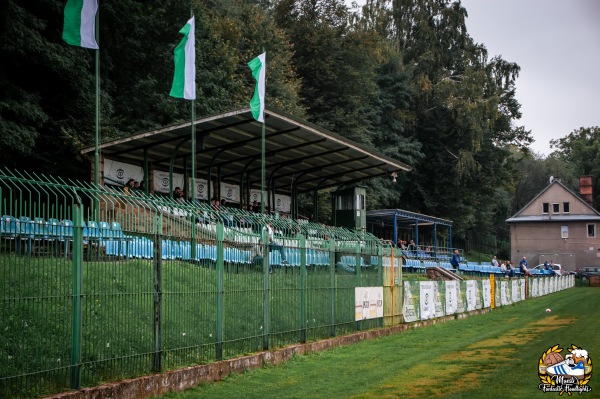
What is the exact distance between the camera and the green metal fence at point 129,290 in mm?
9414

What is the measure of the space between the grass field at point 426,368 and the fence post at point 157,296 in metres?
0.62

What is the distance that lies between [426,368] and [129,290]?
5.93 metres

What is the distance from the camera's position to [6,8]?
1268 inches

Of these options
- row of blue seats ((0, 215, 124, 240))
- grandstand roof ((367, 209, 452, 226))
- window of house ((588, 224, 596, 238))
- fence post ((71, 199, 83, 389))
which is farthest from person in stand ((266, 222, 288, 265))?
window of house ((588, 224, 596, 238))

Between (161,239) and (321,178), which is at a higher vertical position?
(321,178)

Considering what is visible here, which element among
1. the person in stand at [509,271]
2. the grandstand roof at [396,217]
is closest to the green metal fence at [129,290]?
the person in stand at [509,271]

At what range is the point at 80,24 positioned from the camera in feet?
73.0

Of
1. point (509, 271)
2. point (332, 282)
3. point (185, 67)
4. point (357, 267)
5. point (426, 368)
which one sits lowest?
point (426, 368)

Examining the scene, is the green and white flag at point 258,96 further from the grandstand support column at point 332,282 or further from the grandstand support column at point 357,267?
the grandstand support column at point 332,282

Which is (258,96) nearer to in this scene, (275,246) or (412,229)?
(275,246)

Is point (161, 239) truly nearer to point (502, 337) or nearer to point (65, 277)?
point (65, 277)

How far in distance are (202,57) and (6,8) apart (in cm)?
1463

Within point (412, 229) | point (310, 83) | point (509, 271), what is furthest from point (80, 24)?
point (412, 229)

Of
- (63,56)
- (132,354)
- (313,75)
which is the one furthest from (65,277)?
(313,75)
